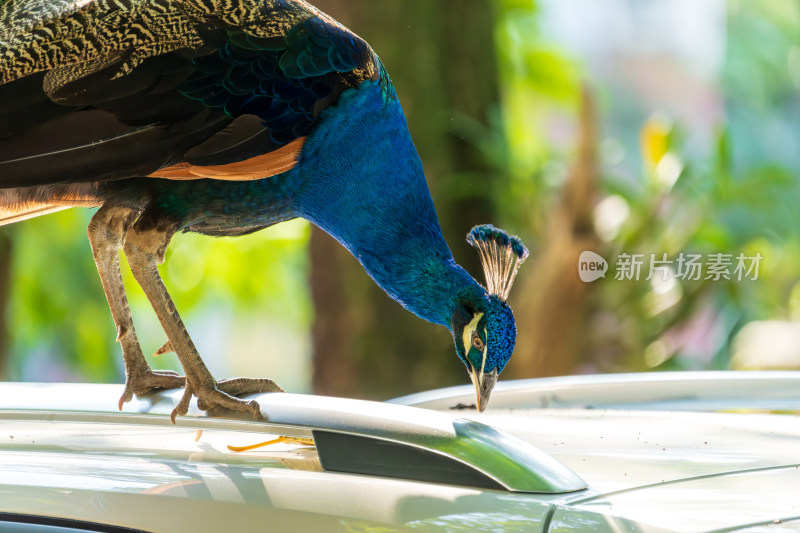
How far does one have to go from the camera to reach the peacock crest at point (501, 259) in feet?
6.57

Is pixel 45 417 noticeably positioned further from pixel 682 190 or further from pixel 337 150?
pixel 682 190

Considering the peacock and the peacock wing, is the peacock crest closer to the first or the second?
the peacock

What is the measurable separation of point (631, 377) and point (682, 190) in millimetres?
3643

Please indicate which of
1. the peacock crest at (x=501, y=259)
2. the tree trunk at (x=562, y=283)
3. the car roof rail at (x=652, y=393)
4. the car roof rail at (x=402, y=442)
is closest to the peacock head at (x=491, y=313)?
the peacock crest at (x=501, y=259)

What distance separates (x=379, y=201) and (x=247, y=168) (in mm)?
316

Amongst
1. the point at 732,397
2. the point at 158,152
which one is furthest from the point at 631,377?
the point at 158,152

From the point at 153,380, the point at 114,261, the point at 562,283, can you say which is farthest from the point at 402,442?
the point at 562,283

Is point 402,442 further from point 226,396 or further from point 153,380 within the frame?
point 153,380

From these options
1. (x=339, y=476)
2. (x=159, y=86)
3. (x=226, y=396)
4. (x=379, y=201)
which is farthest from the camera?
(x=379, y=201)

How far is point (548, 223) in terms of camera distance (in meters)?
4.84

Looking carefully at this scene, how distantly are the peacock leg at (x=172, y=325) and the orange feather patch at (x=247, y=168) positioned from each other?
14 cm

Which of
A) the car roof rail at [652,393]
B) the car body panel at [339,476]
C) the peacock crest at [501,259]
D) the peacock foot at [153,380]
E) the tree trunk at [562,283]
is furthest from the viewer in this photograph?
the tree trunk at [562,283]

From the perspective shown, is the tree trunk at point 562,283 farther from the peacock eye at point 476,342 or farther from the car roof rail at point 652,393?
the car roof rail at point 652,393

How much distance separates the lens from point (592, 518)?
881 mm
